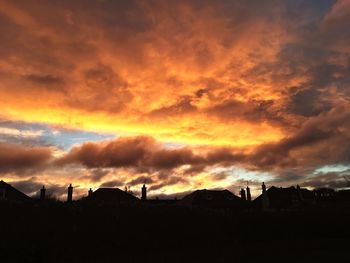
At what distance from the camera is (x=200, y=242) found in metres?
29.1

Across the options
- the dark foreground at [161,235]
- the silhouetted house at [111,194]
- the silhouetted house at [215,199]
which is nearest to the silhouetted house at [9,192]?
the silhouetted house at [111,194]

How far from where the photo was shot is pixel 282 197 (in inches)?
2687

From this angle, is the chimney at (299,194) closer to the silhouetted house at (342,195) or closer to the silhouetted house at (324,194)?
the silhouetted house at (324,194)

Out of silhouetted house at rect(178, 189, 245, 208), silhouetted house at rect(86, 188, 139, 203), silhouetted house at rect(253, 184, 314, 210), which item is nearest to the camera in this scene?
silhouetted house at rect(86, 188, 139, 203)

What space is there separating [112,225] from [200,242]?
7.68 m

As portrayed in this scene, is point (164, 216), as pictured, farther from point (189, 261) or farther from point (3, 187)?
point (3, 187)

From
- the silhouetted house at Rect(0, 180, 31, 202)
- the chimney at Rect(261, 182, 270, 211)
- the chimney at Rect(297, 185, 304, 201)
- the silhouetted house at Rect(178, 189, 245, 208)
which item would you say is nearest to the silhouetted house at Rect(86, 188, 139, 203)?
the silhouetted house at Rect(178, 189, 245, 208)

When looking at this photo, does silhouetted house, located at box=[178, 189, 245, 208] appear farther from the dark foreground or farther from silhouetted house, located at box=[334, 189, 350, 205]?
the dark foreground

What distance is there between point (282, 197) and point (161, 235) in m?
46.3

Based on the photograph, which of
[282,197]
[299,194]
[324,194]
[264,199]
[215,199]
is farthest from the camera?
[324,194]

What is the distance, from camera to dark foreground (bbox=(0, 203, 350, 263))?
22.2 metres

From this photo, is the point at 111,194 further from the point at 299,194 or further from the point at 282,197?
the point at 299,194

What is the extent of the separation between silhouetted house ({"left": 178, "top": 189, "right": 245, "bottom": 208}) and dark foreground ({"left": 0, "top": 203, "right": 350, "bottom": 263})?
27622 mm

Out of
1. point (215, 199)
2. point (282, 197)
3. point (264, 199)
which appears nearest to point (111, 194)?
point (215, 199)
